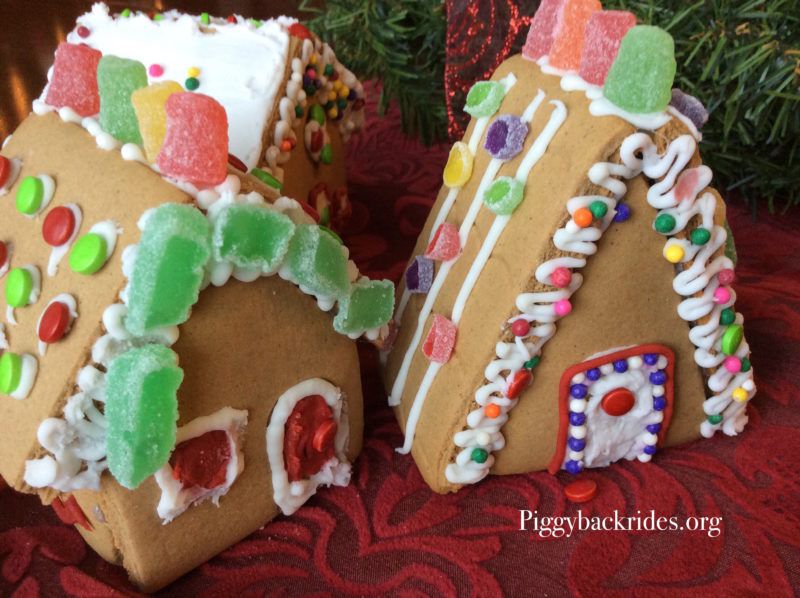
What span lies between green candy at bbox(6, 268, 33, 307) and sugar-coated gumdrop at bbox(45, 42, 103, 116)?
201 millimetres

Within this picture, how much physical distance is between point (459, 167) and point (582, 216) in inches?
10.3

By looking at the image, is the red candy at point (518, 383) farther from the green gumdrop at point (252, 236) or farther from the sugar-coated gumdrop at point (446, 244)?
the green gumdrop at point (252, 236)

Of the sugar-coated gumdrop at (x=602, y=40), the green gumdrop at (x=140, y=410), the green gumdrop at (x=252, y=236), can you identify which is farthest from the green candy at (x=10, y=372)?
the sugar-coated gumdrop at (x=602, y=40)

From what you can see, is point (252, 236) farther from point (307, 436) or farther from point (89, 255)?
point (307, 436)

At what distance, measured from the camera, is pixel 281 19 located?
1.32 meters

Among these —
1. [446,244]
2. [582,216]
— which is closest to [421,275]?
[446,244]

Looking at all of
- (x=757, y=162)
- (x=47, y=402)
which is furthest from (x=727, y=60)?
(x=47, y=402)

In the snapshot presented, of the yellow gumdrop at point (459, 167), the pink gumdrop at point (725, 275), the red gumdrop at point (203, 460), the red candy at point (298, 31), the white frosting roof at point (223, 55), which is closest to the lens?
the red gumdrop at point (203, 460)

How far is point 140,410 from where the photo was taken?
2.16ft

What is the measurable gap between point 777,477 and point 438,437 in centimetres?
43

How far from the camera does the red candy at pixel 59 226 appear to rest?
A: 0.72m

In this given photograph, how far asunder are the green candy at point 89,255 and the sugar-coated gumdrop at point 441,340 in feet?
1.31

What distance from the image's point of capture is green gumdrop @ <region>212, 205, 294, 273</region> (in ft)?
2.21

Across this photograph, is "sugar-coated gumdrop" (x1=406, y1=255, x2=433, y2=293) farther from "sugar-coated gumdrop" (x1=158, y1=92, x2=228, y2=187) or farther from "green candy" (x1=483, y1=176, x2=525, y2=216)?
"sugar-coated gumdrop" (x1=158, y1=92, x2=228, y2=187)
